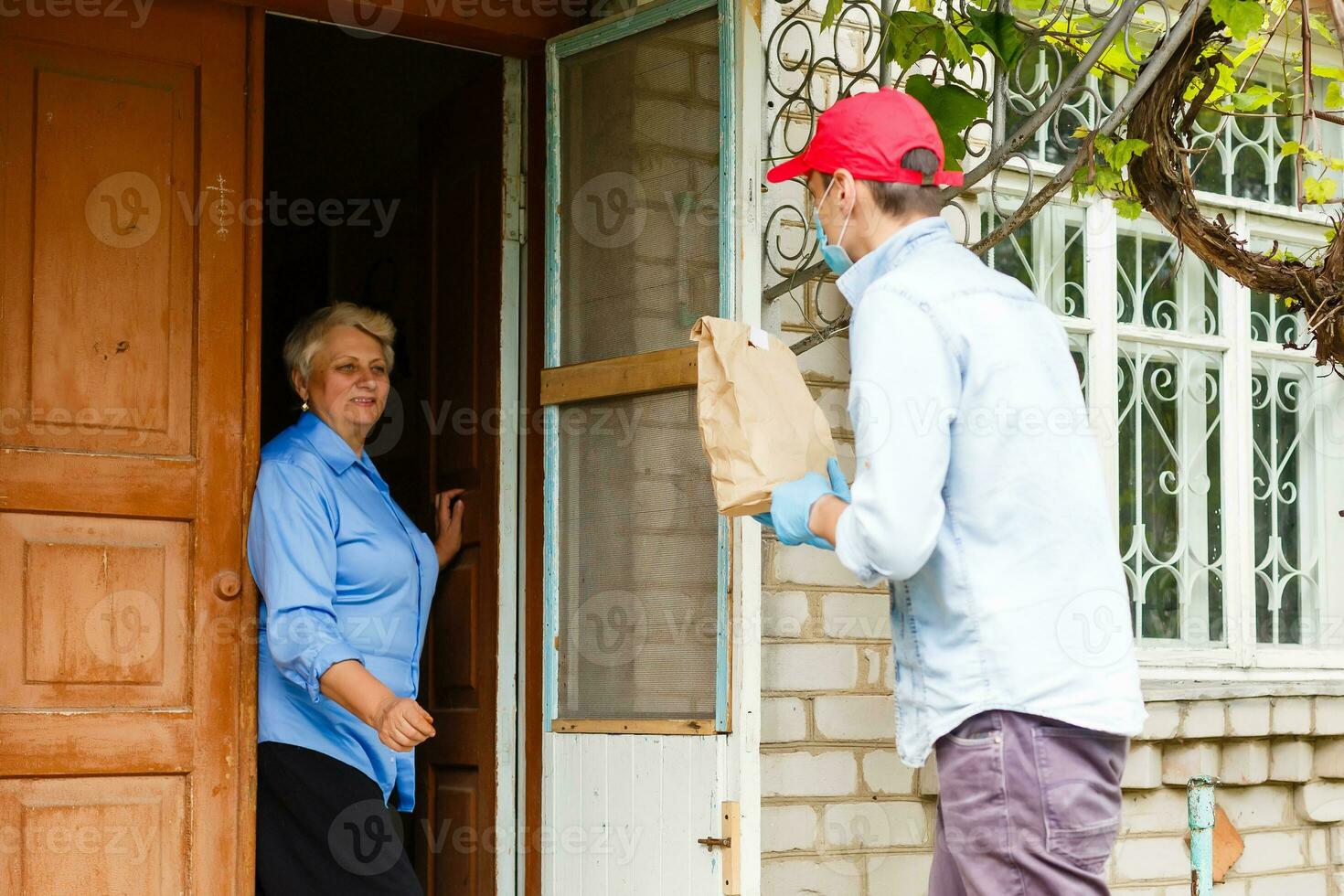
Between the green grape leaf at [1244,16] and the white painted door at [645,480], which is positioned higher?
the green grape leaf at [1244,16]

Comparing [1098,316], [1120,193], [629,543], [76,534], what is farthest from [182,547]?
[1098,316]

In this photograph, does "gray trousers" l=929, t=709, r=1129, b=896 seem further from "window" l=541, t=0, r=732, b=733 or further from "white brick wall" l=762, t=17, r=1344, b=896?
"white brick wall" l=762, t=17, r=1344, b=896

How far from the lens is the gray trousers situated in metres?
2.32

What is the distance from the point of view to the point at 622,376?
12.6 ft

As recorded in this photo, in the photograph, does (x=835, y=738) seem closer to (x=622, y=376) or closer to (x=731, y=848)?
(x=731, y=848)

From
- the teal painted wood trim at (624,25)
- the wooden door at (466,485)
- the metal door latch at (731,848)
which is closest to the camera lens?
the metal door latch at (731,848)

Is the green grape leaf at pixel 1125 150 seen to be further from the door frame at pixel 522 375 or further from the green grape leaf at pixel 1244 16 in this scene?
the door frame at pixel 522 375

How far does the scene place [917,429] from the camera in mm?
2338


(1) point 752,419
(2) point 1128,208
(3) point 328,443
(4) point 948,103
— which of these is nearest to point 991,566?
(1) point 752,419

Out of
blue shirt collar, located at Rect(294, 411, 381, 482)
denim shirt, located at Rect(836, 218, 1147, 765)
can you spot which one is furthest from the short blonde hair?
denim shirt, located at Rect(836, 218, 1147, 765)

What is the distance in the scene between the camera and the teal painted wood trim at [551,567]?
12.9ft

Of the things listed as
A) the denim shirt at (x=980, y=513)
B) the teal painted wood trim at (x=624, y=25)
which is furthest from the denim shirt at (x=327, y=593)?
the denim shirt at (x=980, y=513)

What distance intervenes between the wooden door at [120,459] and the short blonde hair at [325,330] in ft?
1.19

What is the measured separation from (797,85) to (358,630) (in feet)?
6.21
